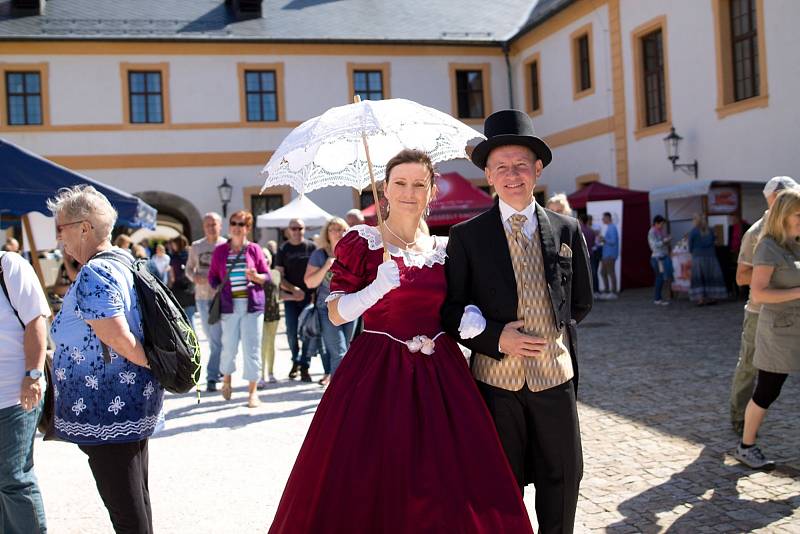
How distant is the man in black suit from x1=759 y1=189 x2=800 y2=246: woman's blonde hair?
1872mm

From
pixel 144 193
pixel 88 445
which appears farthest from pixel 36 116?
pixel 88 445

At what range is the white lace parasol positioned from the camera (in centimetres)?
307

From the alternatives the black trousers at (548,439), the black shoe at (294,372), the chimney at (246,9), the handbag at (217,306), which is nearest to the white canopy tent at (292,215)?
the black shoe at (294,372)

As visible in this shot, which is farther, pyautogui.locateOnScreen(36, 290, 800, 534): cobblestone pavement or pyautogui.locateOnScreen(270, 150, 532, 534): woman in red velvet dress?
pyautogui.locateOnScreen(36, 290, 800, 534): cobblestone pavement

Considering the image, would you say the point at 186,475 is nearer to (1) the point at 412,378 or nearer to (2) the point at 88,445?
(2) the point at 88,445

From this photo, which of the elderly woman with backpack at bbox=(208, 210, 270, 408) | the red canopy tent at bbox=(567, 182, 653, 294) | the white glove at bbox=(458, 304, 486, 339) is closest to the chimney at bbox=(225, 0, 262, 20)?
the red canopy tent at bbox=(567, 182, 653, 294)

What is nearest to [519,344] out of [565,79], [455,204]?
[455,204]

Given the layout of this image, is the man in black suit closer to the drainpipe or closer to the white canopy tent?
the white canopy tent

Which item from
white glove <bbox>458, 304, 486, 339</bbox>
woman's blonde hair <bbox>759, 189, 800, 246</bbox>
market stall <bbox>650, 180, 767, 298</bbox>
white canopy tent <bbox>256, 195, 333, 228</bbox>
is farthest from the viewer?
white canopy tent <bbox>256, 195, 333, 228</bbox>

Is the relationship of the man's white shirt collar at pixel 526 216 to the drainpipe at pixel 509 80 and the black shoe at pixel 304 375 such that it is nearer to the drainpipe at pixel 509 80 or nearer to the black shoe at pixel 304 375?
the black shoe at pixel 304 375

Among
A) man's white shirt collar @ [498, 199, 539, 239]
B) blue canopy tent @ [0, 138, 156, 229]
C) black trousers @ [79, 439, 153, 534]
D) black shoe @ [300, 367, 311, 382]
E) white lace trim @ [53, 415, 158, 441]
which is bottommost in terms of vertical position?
black shoe @ [300, 367, 311, 382]

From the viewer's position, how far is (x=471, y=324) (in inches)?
111

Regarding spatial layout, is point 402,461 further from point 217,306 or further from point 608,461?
point 217,306

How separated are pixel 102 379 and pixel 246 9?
73.4 ft
